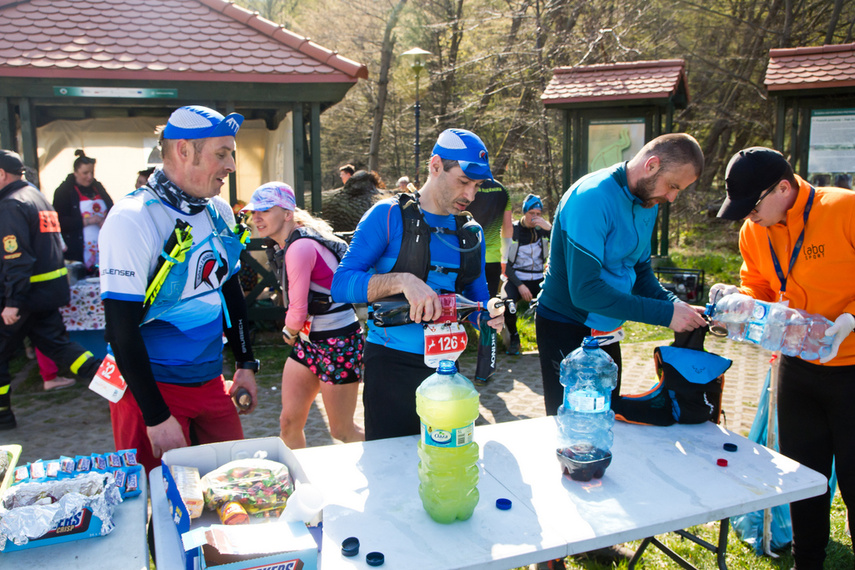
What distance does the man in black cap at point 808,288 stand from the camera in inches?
105

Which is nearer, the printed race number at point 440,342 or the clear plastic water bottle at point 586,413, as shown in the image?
the clear plastic water bottle at point 586,413

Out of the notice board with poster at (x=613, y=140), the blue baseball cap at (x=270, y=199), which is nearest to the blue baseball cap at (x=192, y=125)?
the blue baseball cap at (x=270, y=199)

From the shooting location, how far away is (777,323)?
110 inches

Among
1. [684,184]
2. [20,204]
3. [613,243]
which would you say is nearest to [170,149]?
[613,243]

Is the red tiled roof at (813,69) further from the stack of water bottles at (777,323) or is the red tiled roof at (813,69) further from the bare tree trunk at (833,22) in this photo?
the stack of water bottles at (777,323)

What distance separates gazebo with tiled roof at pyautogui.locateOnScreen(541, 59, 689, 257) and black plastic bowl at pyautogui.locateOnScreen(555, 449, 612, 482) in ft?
28.5

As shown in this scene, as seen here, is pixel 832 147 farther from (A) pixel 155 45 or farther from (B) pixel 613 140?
(A) pixel 155 45

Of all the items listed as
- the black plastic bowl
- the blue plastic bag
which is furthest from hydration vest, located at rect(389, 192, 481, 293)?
the blue plastic bag

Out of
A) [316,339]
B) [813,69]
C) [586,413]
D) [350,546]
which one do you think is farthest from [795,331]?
[813,69]

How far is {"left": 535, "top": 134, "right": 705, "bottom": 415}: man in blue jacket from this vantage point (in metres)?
2.67

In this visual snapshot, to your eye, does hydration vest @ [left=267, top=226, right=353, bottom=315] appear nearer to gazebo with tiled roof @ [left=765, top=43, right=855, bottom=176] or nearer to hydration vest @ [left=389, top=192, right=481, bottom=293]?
hydration vest @ [left=389, top=192, right=481, bottom=293]

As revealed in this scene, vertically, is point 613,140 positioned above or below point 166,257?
above

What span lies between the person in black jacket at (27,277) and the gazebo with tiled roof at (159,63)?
2.25 meters

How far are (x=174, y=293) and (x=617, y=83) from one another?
9.47m
